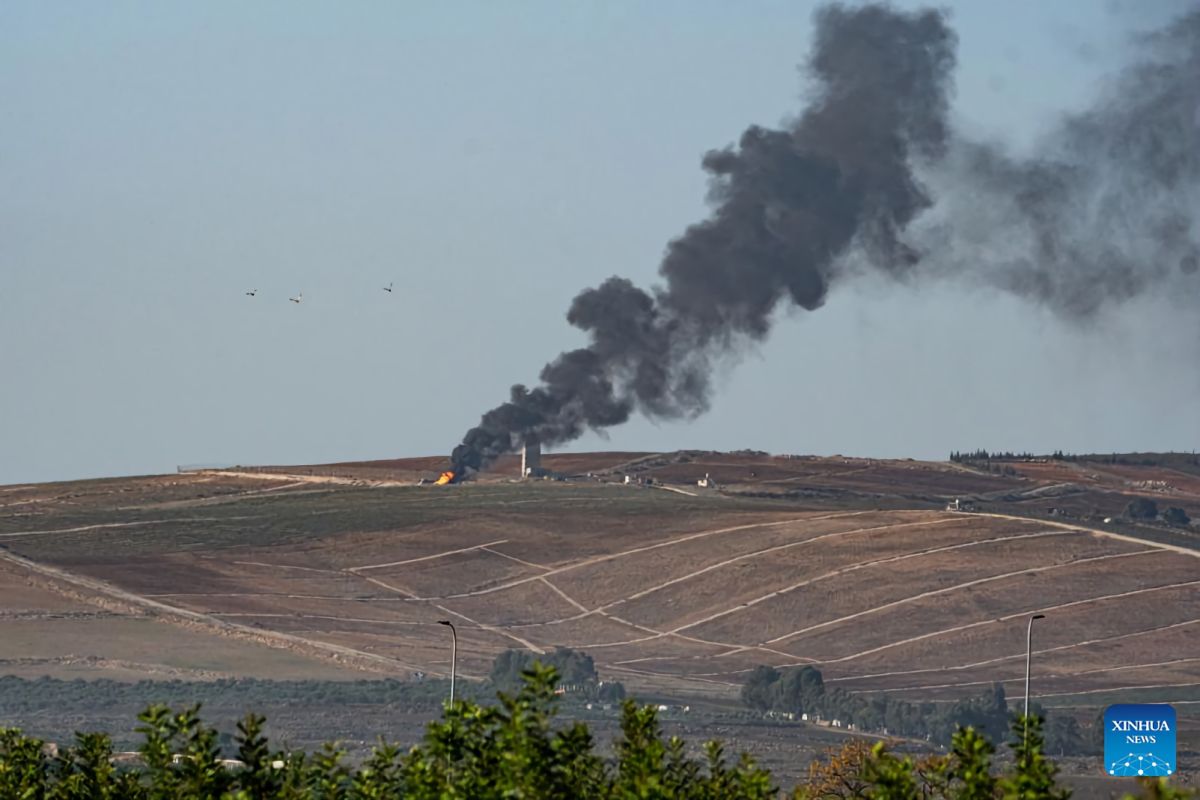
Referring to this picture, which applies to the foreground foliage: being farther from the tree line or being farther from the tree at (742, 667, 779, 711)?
the tree at (742, 667, 779, 711)

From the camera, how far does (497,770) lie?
147 ft

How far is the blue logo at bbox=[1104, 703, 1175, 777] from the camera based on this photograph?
57594 mm

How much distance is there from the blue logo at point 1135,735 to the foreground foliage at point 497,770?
10186 millimetres

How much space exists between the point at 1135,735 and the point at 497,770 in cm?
2109

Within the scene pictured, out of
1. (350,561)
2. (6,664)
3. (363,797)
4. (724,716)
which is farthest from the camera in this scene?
(350,561)

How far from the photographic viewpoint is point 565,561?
173 meters

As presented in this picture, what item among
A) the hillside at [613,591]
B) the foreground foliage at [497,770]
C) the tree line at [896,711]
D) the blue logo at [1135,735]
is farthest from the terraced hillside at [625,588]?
the foreground foliage at [497,770]

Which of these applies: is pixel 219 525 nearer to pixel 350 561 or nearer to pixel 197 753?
pixel 350 561

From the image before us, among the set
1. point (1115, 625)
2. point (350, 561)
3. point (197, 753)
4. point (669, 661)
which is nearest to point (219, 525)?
point (350, 561)

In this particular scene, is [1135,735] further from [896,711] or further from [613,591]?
[613,591]

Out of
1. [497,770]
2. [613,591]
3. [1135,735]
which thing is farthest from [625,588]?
[497,770]

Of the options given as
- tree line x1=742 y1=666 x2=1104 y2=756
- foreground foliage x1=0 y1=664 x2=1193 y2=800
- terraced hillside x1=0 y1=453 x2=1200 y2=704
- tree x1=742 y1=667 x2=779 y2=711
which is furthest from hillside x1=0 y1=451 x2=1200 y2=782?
foreground foliage x1=0 y1=664 x2=1193 y2=800

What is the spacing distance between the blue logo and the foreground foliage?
33.4 feet

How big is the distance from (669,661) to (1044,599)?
3017cm
